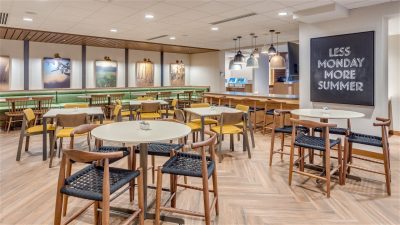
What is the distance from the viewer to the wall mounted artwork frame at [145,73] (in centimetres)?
1108

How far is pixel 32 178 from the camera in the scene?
359 centimetres

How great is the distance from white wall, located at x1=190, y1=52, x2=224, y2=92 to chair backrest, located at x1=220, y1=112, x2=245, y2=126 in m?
7.10

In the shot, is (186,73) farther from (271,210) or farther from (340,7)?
(271,210)

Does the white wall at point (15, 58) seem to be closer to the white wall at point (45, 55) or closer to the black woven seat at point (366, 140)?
the white wall at point (45, 55)

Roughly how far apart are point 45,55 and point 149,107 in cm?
531

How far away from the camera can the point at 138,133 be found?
2.40 m

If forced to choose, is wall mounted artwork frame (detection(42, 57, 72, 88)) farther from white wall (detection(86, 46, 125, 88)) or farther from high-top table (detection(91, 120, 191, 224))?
high-top table (detection(91, 120, 191, 224))

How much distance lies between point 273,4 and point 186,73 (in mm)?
8245

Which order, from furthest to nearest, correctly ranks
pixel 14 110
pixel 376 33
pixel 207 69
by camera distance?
pixel 207 69 < pixel 14 110 < pixel 376 33

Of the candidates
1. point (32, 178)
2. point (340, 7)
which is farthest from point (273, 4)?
point (32, 178)

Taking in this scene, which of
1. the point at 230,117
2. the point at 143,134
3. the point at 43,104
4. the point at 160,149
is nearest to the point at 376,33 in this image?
the point at 230,117

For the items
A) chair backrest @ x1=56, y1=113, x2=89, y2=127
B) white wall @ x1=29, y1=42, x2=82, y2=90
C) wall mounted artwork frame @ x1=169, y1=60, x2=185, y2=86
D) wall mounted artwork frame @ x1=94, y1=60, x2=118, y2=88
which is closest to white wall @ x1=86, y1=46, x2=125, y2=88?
wall mounted artwork frame @ x1=94, y1=60, x2=118, y2=88

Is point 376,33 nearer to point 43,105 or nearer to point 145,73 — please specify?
point 43,105

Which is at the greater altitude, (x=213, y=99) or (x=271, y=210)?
(x=213, y=99)
